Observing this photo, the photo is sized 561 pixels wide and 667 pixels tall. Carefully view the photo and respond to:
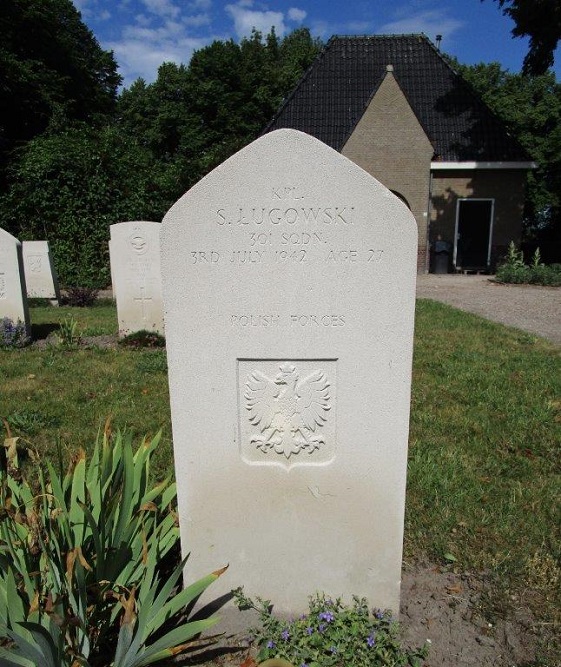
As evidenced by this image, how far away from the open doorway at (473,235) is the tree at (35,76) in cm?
1603

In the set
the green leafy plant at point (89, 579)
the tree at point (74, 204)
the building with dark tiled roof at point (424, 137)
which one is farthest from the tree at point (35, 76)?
the green leafy plant at point (89, 579)

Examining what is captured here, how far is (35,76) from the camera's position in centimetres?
2005

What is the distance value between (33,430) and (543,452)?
3.86 meters

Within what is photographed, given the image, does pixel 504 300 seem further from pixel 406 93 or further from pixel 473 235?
pixel 406 93

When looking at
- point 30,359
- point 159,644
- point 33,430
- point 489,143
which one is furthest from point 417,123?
point 159,644

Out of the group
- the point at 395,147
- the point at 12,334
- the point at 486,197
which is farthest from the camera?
the point at 486,197

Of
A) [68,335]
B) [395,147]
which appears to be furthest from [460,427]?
[395,147]

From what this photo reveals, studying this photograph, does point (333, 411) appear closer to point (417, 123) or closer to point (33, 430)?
point (33, 430)

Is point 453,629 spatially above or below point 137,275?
below

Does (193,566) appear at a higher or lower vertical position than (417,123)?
lower

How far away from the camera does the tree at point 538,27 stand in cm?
1428

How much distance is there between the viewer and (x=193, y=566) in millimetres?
2080

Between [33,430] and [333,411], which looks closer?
[333,411]

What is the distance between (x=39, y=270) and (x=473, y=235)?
52.7 ft
